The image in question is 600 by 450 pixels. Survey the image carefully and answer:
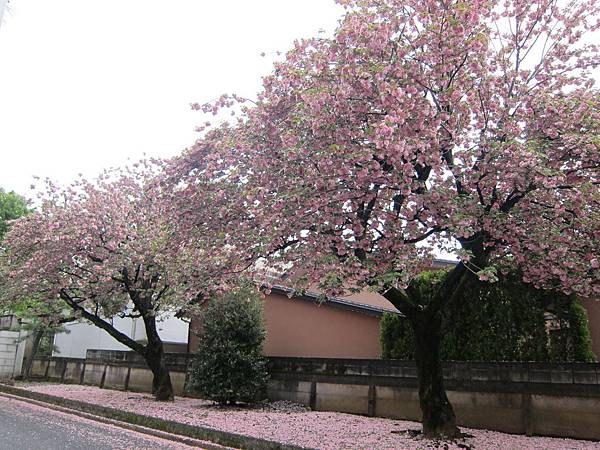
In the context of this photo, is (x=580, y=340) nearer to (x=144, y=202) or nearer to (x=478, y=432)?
(x=478, y=432)

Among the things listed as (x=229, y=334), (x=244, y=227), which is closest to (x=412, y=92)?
(x=244, y=227)

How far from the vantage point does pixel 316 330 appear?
1692cm

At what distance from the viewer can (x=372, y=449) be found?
8805mm

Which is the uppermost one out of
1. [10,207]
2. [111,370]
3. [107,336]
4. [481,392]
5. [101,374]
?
[10,207]

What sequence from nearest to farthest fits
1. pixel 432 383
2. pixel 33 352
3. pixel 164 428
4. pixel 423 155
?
pixel 423 155 → pixel 432 383 → pixel 164 428 → pixel 33 352

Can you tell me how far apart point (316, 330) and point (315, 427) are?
5.70m

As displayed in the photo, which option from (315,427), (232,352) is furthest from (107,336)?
(315,427)

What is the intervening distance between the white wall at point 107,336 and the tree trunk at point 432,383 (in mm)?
19297

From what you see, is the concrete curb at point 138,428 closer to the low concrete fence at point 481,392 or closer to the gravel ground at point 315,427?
the gravel ground at point 315,427

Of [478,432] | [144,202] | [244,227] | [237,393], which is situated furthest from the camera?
[144,202]

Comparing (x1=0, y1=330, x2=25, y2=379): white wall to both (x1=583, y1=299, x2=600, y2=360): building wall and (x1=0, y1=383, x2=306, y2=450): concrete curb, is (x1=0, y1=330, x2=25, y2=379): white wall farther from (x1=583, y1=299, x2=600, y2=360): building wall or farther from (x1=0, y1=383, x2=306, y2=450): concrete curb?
(x1=583, y1=299, x2=600, y2=360): building wall

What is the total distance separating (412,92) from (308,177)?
2.20 meters

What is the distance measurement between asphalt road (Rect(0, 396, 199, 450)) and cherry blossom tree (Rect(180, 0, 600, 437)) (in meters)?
4.44

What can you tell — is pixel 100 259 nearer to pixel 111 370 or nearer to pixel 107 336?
pixel 111 370
